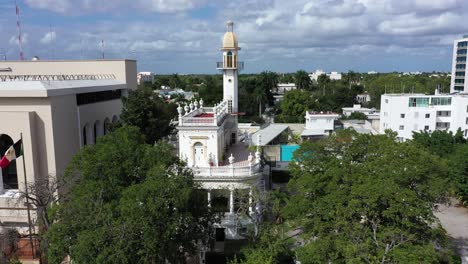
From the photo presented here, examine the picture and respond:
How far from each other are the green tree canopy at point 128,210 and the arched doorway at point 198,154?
8476mm

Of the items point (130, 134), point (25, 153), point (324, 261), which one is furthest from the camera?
point (25, 153)

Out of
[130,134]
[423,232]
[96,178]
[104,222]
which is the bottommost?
[423,232]

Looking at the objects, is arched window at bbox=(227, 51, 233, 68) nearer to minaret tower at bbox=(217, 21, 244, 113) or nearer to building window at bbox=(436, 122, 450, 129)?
minaret tower at bbox=(217, 21, 244, 113)

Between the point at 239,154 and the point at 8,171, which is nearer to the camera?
the point at 8,171

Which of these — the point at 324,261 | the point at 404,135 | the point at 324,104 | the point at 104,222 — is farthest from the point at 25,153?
the point at 324,104

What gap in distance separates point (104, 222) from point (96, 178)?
9.23ft

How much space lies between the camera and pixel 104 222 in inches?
587

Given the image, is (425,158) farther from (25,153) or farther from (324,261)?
(25,153)

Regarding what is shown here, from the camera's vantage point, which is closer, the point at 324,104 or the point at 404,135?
the point at 404,135

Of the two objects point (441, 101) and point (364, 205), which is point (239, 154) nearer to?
point (364, 205)

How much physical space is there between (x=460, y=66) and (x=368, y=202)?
79.6 meters

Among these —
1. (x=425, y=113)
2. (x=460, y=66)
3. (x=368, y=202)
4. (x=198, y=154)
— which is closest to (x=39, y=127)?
(x=198, y=154)

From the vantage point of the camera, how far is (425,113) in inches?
1845

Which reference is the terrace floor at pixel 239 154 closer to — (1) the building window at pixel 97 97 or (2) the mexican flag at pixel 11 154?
(1) the building window at pixel 97 97
